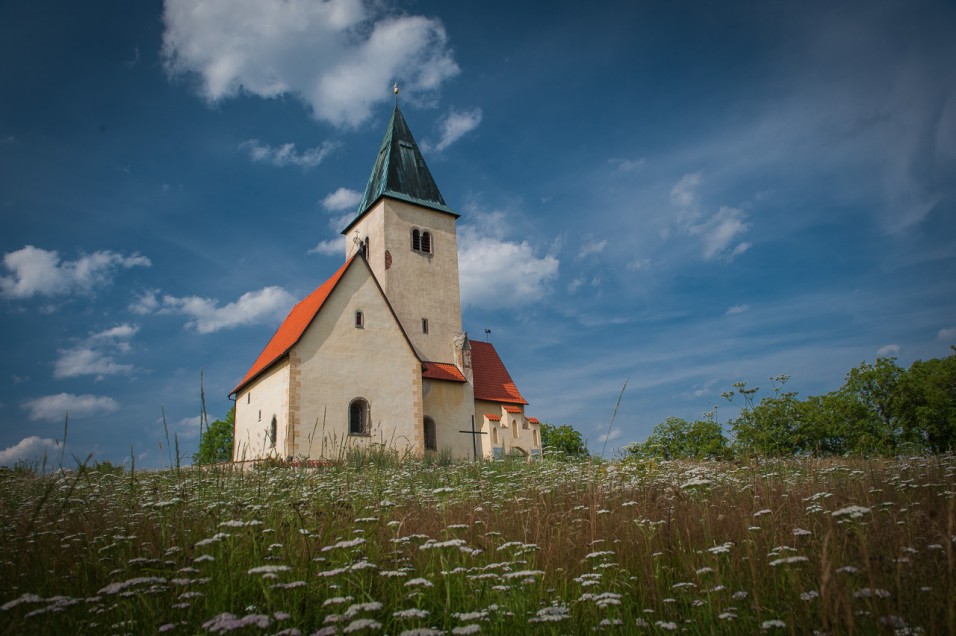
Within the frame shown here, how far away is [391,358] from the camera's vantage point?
29.3m

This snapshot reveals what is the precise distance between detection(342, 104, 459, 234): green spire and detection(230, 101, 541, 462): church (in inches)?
3.6

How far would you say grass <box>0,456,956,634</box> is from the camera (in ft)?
11.8

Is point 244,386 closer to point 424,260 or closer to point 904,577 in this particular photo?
point 424,260

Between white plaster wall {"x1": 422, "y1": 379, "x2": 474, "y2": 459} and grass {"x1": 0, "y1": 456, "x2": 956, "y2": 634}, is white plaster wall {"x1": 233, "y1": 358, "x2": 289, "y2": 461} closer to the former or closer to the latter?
white plaster wall {"x1": 422, "y1": 379, "x2": 474, "y2": 459}

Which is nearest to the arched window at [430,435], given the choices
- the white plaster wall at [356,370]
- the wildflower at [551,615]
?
the white plaster wall at [356,370]

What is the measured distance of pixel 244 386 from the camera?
108ft

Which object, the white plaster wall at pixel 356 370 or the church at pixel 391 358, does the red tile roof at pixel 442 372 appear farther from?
the white plaster wall at pixel 356 370

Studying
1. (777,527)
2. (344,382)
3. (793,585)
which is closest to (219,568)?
(793,585)

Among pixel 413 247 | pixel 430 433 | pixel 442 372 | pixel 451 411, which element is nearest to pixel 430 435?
pixel 430 433

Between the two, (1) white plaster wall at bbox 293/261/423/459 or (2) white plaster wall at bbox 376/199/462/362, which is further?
(2) white plaster wall at bbox 376/199/462/362

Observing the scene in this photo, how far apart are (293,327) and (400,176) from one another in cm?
1319

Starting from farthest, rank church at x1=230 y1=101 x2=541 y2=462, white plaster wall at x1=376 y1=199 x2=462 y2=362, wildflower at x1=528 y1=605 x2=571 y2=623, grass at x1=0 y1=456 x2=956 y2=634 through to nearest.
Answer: white plaster wall at x1=376 y1=199 x2=462 y2=362 < church at x1=230 y1=101 x2=541 y2=462 < grass at x1=0 y1=456 x2=956 y2=634 < wildflower at x1=528 y1=605 x2=571 y2=623

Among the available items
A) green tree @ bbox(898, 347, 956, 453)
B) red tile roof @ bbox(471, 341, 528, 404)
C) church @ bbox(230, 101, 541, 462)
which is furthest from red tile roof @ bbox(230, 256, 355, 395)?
green tree @ bbox(898, 347, 956, 453)

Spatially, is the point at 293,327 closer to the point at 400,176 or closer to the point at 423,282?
the point at 423,282
